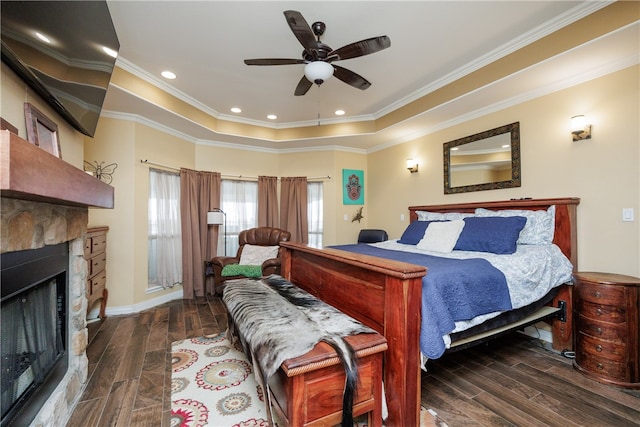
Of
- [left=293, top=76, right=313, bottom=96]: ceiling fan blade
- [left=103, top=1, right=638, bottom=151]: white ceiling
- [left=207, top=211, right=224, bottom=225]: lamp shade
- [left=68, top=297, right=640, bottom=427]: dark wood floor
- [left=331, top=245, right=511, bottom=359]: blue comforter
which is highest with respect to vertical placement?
[left=103, top=1, right=638, bottom=151]: white ceiling

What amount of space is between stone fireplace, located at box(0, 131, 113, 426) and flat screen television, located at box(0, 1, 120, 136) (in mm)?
538

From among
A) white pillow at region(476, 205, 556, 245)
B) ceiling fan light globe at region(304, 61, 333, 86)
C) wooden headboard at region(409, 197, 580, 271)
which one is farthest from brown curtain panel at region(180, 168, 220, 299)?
wooden headboard at region(409, 197, 580, 271)

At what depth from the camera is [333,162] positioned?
16.5 feet

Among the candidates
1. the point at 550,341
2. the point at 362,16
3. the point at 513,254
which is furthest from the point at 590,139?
the point at 362,16

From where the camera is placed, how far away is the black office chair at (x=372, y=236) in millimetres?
4531

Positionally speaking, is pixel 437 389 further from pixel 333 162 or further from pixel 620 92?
pixel 333 162

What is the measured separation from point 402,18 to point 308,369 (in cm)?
269

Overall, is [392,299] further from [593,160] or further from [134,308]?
[134,308]

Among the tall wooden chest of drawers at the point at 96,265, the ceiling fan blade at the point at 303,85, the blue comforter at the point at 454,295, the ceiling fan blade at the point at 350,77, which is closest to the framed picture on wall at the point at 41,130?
the tall wooden chest of drawers at the point at 96,265

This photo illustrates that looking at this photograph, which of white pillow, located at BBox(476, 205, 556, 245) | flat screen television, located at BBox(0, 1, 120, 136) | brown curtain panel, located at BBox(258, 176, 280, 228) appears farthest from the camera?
brown curtain panel, located at BBox(258, 176, 280, 228)

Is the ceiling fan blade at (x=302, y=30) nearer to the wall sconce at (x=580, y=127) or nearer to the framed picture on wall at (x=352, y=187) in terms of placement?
the wall sconce at (x=580, y=127)

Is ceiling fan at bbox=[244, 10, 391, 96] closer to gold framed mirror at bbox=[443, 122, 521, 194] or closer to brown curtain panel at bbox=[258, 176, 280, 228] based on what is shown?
gold framed mirror at bbox=[443, 122, 521, 194]

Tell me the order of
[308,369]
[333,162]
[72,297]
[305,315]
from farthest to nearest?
[333,162] → [72,297] → [305,315] → [308,369]

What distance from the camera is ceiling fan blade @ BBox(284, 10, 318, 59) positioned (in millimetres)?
1817
